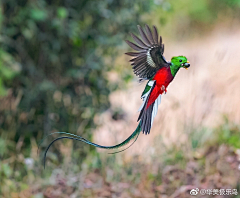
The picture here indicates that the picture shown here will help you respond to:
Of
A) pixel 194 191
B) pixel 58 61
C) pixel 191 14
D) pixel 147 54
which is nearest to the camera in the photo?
pixel 147 54

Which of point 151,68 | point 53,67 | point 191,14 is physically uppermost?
point 191,14

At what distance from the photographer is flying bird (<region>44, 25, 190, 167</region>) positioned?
34 cm

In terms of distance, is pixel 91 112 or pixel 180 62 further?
pixel 91 112

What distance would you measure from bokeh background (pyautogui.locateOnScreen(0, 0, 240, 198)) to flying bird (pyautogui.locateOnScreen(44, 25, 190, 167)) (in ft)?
3.88

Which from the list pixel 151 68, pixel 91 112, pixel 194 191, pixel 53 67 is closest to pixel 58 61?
pixel 53 67

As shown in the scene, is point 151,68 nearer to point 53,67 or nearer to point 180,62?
point 180,62

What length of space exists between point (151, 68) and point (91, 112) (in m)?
1.73

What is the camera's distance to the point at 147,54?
0.35m

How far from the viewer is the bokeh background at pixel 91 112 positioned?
5.86 ft

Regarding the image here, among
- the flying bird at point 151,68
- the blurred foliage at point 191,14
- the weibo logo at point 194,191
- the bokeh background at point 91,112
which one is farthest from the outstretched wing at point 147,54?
the weibo logo at point 194,191

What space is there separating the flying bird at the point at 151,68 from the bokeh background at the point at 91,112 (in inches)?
46.5

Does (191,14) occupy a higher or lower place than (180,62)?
higher

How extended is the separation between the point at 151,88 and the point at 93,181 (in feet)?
5.23

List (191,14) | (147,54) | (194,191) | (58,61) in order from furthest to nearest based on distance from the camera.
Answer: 1. (191,14)
2. (58,61)
3. (194,191)
4. (147,54)
